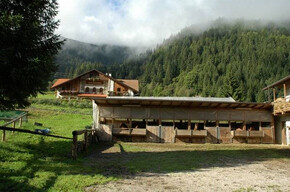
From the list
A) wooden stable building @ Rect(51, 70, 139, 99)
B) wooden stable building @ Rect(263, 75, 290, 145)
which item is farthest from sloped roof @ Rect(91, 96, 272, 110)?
wooden stable building @ Rect(51, 70, 139, 99)

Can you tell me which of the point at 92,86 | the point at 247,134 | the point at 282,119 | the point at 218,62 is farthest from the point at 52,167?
the point at 218,62

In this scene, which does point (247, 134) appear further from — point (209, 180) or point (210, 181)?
point (210, 181)

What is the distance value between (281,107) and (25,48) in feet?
63.8

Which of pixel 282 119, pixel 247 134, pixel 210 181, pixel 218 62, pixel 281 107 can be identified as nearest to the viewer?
pixel 210 181

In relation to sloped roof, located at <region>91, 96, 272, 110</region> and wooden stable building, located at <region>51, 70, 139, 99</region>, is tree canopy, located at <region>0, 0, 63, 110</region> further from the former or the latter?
wooden stable building, located at <region>51, 70, 139, 99</region>

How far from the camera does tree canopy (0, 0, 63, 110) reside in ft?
29.1

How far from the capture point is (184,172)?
378 inches

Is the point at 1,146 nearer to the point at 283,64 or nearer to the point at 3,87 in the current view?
the point at 3,87

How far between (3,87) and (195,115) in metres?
16.3

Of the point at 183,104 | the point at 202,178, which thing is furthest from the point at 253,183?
the point at 183,104

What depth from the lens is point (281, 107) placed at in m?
20.3

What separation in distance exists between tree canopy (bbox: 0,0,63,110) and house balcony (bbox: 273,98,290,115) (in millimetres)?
17439

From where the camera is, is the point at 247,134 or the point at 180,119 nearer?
the point at 247,134

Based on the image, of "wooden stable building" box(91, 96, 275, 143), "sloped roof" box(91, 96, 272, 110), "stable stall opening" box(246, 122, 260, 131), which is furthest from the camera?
"stable stall opening" box(246, 122, 260, 131)
